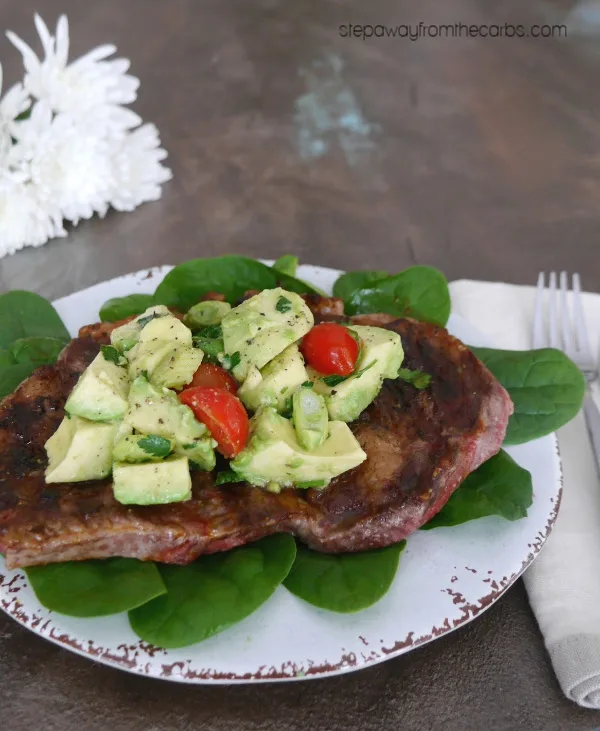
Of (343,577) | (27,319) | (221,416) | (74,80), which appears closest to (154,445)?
(221,416)

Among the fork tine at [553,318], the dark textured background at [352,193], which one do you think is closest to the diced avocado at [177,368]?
the dark textured background at [352,193]

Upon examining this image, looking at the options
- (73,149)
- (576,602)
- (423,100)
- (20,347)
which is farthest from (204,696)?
(423,100)

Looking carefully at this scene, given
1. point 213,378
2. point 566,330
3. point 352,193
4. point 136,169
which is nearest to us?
point 213,378

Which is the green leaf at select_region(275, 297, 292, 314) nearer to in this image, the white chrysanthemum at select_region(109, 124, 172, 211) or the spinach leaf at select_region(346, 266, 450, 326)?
the spinach leaf at select_region(346, 266, 450, 326)

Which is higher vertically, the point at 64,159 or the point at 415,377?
the point at 64,159

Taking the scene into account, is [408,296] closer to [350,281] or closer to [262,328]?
[350,281]

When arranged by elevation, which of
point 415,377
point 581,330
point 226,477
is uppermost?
point 226,477

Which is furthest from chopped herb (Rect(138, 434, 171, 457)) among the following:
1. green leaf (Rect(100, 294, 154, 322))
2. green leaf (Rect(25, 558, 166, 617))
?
green leaf (Rect(100, 294, 154, 322))
